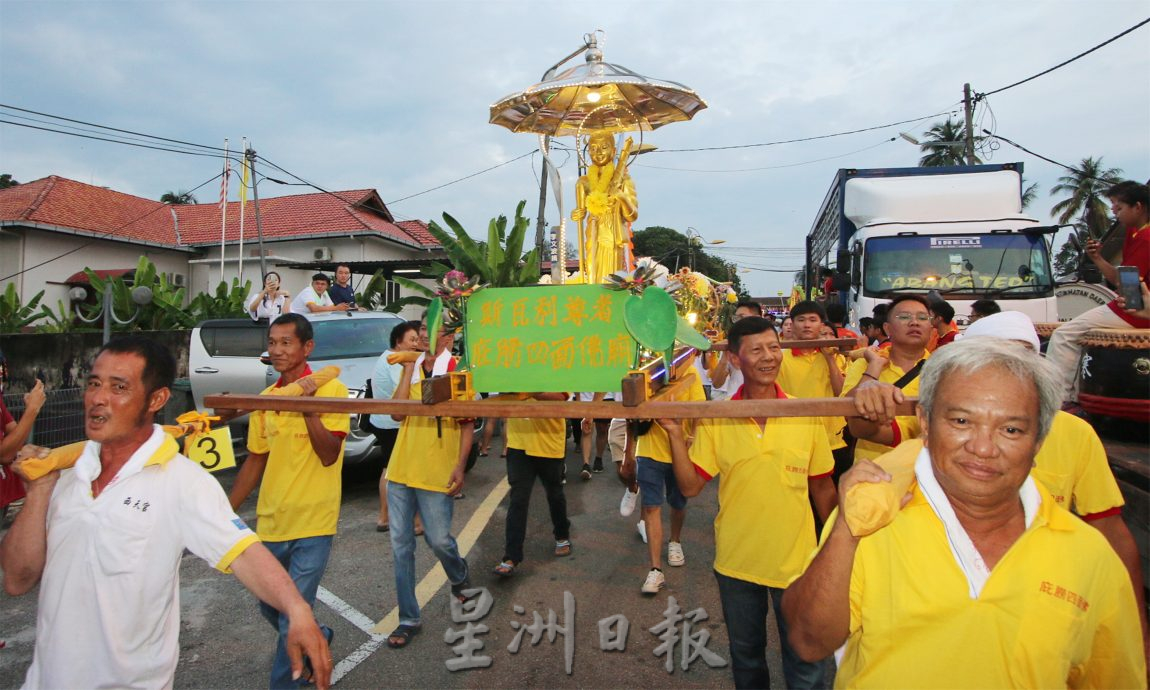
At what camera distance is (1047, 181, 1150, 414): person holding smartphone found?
10.4ft

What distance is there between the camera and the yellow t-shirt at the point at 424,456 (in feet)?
12.4

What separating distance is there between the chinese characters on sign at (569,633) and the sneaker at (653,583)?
14 cm

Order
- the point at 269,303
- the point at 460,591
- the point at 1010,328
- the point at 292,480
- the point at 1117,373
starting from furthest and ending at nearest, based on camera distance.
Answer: the point at 269,303, the point at 460,591, the point at 292,480, the point at 1117,373, the point at 1010,328

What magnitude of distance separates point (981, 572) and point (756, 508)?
3.82ft

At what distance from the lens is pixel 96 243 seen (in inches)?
726

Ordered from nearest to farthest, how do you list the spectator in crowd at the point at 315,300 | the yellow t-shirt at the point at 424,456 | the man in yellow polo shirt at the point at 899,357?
the man in yellow polo shirt at the point at 899,357 < the yellow t-shirt at the point at 424,456 < the spectator in crowd at the point at 315,300

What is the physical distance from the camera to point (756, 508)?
8.38 ft

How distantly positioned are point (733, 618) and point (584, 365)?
1.21 meters

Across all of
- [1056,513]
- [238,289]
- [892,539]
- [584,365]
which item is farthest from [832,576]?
[238,289]

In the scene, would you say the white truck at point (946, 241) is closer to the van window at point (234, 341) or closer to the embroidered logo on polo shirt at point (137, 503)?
the van window at point (234, 341)

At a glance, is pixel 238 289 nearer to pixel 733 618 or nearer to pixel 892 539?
pixel 733 618


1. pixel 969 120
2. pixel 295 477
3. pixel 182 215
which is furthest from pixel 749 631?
pixel 182 215

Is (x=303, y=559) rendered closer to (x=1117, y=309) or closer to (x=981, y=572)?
(x=981, y=572)

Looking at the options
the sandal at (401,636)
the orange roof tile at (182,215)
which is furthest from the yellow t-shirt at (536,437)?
the orange roof tile at (182,215)
